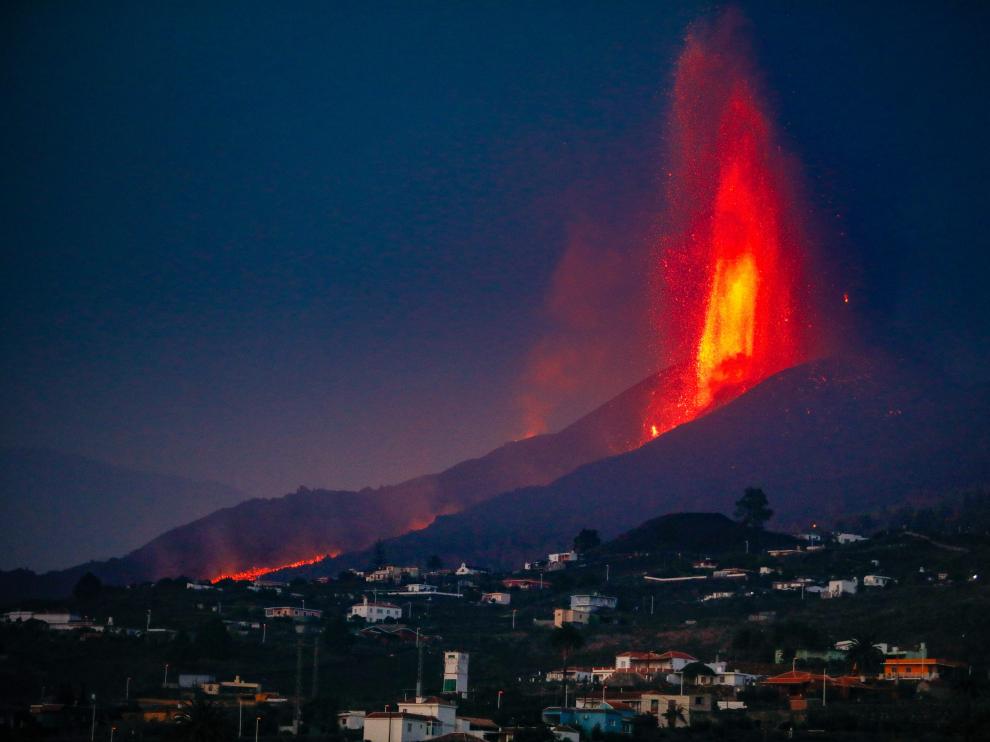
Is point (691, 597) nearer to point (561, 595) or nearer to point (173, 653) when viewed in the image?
point (561, 595)

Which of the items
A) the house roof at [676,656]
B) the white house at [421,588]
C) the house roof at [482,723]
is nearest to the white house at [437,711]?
the house roof at [482,723]

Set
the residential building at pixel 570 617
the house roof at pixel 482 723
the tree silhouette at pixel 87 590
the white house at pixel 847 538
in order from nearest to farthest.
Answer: the house roof at pixel 482 723 < the residential building at pixel 570 617 < the tree silhouette at pixel 87 590 < the white house at pixel 847 538

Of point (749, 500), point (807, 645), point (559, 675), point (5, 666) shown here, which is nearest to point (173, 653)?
point (5, 666)

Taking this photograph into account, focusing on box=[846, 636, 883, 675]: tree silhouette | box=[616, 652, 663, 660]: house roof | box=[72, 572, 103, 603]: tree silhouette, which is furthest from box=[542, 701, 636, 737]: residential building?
box=[72, 572, 103, 603]: tree silhouette

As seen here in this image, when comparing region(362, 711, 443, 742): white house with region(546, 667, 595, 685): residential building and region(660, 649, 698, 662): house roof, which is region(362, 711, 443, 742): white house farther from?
region(660, 649, 698, 662): house roof

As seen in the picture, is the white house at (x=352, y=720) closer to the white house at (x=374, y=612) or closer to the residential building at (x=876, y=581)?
the white house at (x=374, y=612)

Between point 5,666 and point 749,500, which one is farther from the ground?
point 749,500
